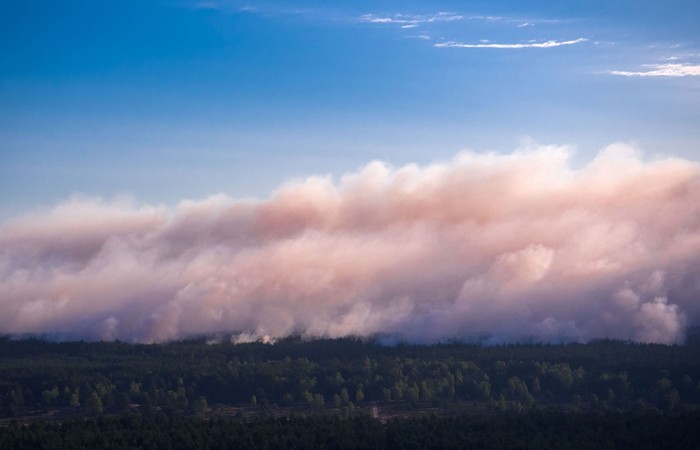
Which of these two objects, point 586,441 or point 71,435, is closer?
point 586,441

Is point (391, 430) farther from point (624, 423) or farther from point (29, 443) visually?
point (29, 443)

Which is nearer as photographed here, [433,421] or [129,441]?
[129,441]

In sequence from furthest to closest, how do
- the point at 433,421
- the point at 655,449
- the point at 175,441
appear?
the point at 433,421 → the point at 175,441 → the point at 655,449

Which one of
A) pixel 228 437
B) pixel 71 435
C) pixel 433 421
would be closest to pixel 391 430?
pixel 433 421

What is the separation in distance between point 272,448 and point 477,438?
111 feet

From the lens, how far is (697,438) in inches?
6432

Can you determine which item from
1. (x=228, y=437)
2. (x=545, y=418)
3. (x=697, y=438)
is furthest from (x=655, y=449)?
(x=228, y=437)

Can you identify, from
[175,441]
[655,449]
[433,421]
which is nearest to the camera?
[655,449]

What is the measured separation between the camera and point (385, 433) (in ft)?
577

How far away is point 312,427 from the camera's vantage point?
591ft

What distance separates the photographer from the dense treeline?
541 ft

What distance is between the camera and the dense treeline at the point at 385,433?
541 feet

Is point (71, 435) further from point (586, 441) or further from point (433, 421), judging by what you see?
point (586, 441)

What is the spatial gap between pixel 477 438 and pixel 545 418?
1942 cm
